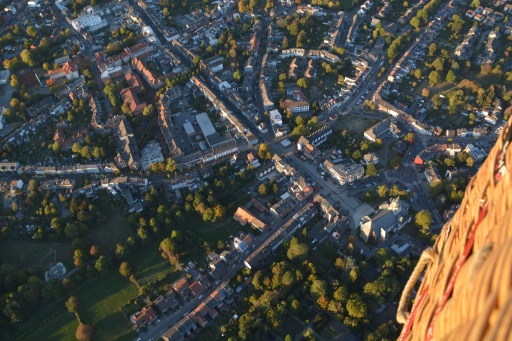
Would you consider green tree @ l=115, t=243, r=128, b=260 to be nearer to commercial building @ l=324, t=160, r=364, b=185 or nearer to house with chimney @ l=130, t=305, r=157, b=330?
house with chimney @ l=130, t=305, r=157, b=330

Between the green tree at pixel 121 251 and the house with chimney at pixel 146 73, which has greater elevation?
the house with chimney at pixel 146 73

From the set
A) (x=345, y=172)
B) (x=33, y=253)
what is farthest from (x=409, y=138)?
(x=33, y=253)

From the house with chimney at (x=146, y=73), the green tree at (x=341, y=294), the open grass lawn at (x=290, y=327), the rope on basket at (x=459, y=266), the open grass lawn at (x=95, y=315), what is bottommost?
the open grass lawn at (x=95, y=315)

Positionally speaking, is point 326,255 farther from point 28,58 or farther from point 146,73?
point 28,58

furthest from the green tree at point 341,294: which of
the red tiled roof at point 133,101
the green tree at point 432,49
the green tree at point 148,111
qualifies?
the green tree at point 432,49

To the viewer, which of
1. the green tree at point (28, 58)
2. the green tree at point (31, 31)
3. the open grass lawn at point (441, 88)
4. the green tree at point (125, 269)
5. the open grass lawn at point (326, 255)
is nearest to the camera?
the green tree at point (125, 269)

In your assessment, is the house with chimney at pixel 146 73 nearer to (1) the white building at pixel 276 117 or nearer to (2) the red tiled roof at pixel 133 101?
(2) the red tiled roof at pixel 133 101

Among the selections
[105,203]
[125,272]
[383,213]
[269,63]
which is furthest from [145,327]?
[269,63]

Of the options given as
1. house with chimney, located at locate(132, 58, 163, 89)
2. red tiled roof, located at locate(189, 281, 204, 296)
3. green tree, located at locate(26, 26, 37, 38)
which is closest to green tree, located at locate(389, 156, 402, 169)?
red tiled roof, located at locate(189, 281, 204, 296)
